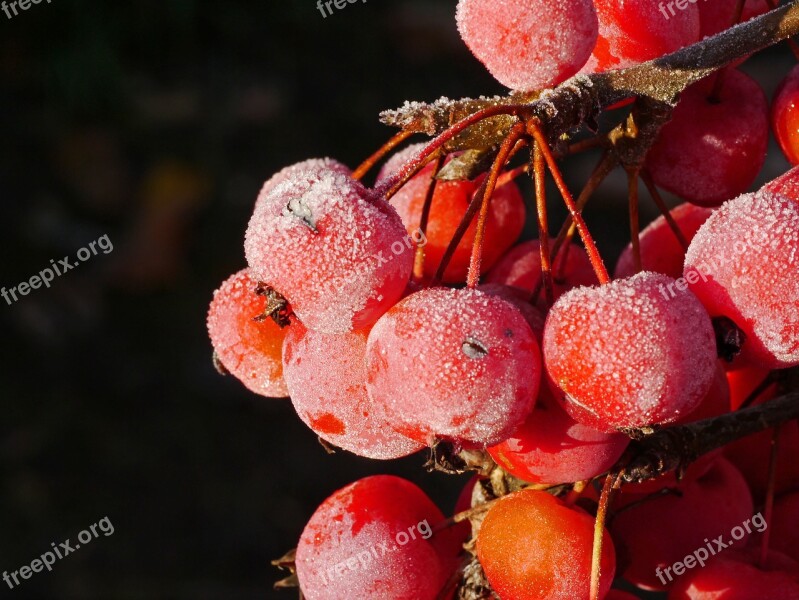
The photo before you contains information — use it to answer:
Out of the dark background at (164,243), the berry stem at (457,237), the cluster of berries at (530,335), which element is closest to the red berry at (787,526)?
the cluster of berries at (530,335)

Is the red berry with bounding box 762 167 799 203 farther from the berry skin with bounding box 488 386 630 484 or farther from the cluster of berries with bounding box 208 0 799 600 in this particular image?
the berry skin with bounding box 488 386 630 484

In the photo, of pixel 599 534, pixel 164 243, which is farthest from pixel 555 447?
pixel 164 243

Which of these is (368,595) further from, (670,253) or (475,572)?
(670,253)

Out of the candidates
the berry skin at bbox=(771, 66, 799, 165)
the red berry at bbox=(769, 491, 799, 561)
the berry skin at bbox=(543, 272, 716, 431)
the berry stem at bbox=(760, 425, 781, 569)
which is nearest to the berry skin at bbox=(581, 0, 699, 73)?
the berry skin at bbox=(771, 66, 799, 165)

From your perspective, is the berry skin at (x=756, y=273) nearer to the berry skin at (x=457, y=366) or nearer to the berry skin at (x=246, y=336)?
the berry skin at (x=457, y=366)

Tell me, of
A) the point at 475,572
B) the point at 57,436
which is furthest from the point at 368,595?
the point at 57,436

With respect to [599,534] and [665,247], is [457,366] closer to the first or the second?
[599,534]
